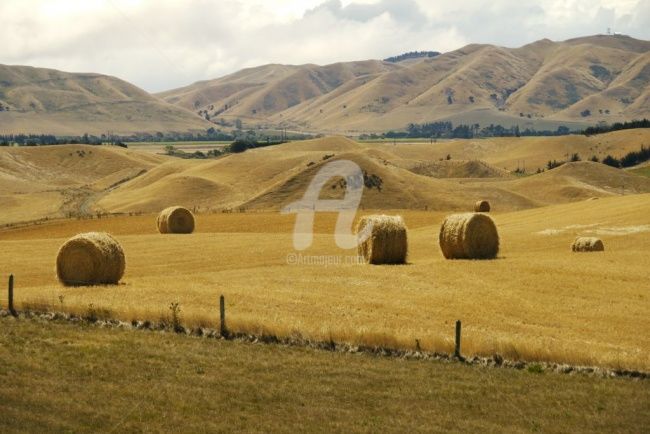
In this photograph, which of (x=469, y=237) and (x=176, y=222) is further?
(x=176, y=222)

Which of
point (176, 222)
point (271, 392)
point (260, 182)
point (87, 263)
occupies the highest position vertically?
point (260, 182)

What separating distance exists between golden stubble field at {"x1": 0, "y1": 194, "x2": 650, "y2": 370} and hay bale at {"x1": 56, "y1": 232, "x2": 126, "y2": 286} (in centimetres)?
106

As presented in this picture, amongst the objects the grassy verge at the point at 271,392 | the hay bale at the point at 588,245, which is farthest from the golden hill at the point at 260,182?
the grassy verge at the point at 271,392

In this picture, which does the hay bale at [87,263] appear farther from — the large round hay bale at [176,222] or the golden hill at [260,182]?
the golden hill at [260,182]

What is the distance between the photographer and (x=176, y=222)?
60312mm

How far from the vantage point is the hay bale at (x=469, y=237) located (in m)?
38.7

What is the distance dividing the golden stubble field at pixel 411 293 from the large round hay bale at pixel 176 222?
778 centimetres

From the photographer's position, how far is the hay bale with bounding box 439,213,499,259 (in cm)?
3866

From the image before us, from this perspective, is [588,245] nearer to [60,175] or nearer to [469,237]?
[469,237]

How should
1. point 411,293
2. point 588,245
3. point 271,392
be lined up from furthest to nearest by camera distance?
point 588,245 → point 411,293 → point 271,392

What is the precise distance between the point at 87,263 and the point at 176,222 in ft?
94.1
